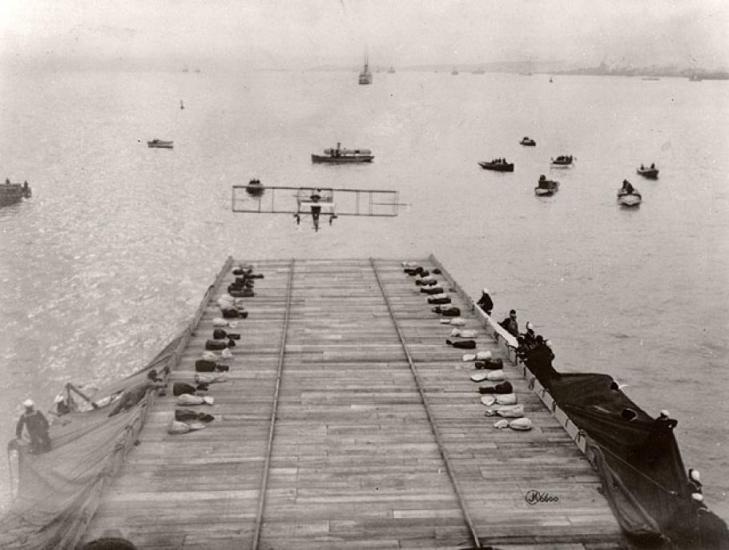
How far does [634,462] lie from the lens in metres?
24.3

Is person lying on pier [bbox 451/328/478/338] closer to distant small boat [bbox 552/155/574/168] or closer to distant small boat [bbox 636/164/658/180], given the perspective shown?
distant small boat [bbox 636/164/658/180]

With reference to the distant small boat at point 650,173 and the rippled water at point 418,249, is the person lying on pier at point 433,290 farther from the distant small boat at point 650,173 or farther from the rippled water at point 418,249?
the distant small boat at point 650,173

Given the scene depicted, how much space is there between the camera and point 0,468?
33.9m

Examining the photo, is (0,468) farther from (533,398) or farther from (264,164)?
(264,164)

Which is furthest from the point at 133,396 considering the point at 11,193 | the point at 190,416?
the point at 11,193

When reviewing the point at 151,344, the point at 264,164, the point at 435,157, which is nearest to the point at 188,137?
the point at 264,164

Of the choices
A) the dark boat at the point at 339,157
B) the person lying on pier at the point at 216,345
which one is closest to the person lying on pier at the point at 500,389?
the person lying on pier at the point at 216,345

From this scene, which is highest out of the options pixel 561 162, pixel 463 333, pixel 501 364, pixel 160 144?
pixel 160 144

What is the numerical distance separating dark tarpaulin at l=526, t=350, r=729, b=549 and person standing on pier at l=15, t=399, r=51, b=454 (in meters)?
18.9

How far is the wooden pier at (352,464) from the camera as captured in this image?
18.3 meters

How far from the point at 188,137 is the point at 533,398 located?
6047 inches

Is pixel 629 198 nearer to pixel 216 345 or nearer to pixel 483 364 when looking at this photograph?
pixel 483 364
